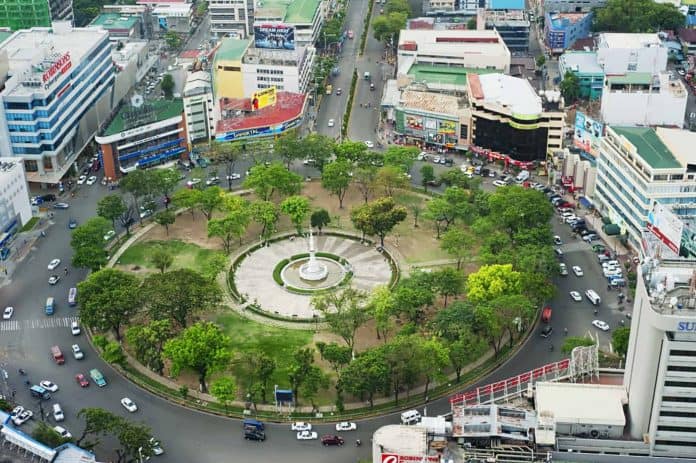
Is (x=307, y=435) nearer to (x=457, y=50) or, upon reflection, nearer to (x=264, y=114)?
(x=264, y=114)

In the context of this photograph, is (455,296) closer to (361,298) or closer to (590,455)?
(361,298)

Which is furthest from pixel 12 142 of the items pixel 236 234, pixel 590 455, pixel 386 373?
pixel 590 455

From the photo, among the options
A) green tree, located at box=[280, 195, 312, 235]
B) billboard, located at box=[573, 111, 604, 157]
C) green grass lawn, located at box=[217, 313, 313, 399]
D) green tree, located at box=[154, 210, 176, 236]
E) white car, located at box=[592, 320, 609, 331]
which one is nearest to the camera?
green grass lawn, located at box=[217, 313, 313, 399]

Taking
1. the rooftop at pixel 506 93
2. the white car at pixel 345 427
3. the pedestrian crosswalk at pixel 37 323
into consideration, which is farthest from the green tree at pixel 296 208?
the white car at pixel 345 427

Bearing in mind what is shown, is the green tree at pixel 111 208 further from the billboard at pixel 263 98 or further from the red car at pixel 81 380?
the billboard at pixel 263 98

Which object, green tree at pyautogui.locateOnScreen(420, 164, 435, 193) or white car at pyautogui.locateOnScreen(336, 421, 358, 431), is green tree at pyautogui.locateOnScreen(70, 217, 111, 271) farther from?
green tree at pyautogui.locateOnScreen(420, 164, 435, 193)

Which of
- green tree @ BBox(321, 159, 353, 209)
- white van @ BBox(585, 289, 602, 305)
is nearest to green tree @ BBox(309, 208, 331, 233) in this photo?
green tree @ BBox(321, 159, 353, 209)
